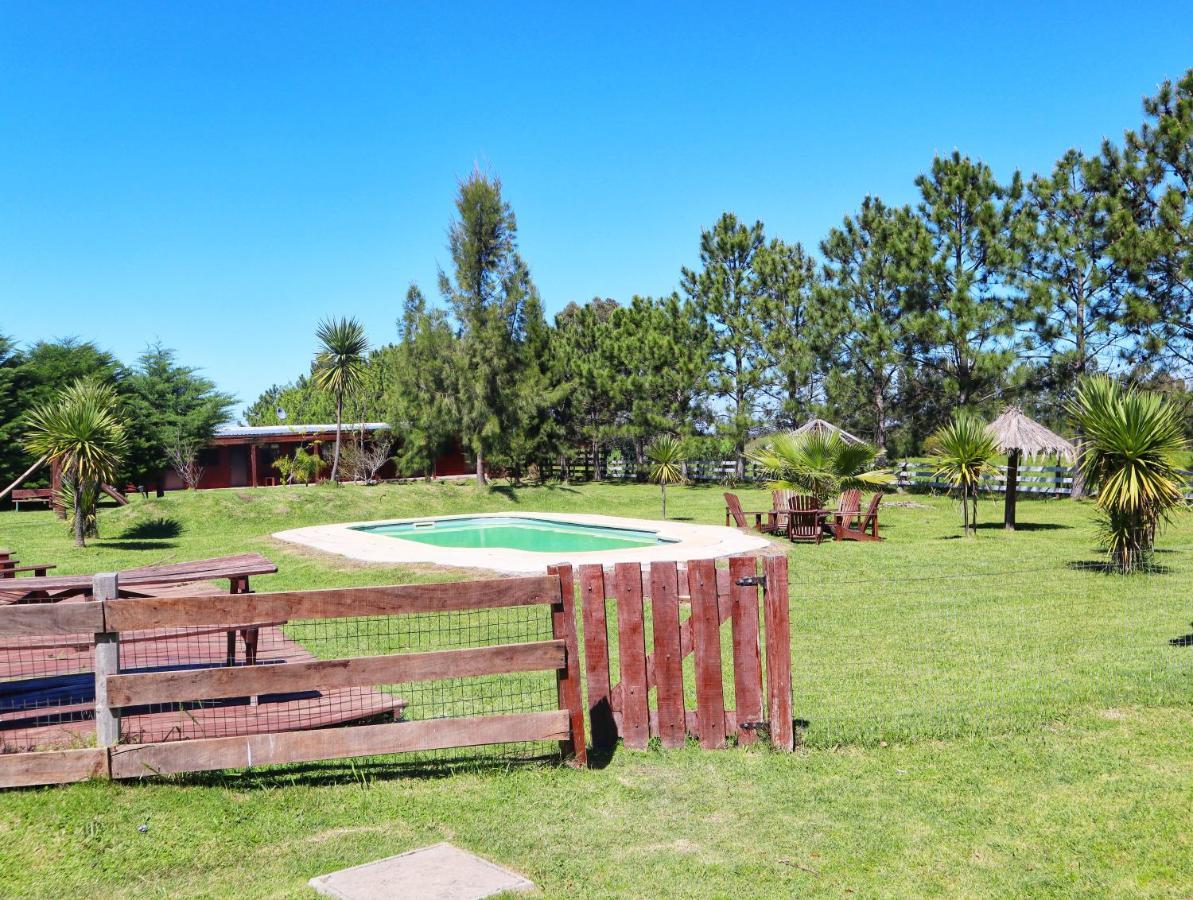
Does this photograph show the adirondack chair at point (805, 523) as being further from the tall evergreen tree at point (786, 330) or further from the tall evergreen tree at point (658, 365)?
the tall evergreen tree at point (658, 365)

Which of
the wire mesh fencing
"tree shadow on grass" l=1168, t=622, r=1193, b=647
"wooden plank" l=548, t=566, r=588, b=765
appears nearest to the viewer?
"wooden plank" l=548, t=566, r=588, b=765

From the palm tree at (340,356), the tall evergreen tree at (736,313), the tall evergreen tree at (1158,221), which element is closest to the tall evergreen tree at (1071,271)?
the tall evergreen tree at (1158,221)

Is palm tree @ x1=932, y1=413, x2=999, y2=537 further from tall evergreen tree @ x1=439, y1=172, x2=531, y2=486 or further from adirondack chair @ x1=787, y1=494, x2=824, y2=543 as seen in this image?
tall evergreen tree @ x1=439, y1=172, x2=531, y2=486

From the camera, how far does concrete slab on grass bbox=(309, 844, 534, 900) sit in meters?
3.34

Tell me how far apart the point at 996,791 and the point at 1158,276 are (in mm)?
26295

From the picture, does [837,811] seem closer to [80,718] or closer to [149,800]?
[149,800]

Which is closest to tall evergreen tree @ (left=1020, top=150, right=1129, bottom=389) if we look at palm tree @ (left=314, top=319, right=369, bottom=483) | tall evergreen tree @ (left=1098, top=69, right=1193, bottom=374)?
tall evergreen tree @ (left=1098, top=69, right=1193, bottom=374)

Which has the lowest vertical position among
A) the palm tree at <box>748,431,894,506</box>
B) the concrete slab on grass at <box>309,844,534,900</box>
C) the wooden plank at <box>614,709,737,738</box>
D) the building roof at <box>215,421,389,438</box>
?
the concrete slab on grass at <box>309,844,534,900</box>

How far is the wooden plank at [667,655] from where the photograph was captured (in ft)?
16.4

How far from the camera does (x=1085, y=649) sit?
24.8 ft

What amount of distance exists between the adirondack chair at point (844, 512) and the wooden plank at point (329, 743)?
13.0m

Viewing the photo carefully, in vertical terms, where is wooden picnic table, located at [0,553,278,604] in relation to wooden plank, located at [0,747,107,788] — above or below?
above

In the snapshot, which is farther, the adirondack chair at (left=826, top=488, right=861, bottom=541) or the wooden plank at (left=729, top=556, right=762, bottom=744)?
the adirondack chair at (left=826, top=488, right=861, bottom=541)

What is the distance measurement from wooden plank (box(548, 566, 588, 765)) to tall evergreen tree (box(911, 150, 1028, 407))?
26933mm
